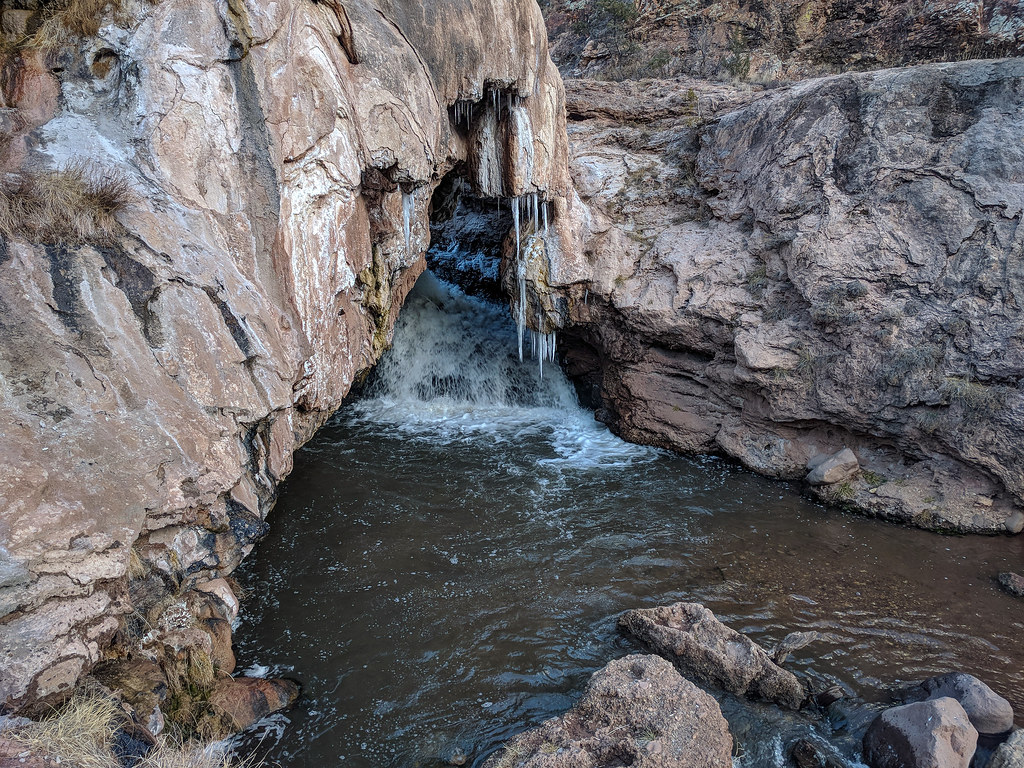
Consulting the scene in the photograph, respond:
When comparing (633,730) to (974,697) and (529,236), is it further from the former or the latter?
(529,236)

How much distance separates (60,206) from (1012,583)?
8.34m

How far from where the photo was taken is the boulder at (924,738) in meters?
3.57

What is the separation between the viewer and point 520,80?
7418mm

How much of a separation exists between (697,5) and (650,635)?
14.5 m

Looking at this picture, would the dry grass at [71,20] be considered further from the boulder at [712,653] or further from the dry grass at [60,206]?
the boulder at [712,653]

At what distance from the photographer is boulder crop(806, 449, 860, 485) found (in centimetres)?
703

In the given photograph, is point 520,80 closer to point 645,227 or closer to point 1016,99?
point 645,227

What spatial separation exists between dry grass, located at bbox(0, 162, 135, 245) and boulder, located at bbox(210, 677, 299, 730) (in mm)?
3180

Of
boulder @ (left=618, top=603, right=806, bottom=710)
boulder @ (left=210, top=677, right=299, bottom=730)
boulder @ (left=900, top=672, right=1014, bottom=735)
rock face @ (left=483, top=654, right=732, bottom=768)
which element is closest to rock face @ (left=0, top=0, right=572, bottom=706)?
boulder @ (left=210, top=677, right=299, bottom=730)

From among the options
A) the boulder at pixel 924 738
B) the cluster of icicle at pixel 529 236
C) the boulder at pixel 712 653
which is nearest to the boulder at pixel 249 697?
the boulder at pixel 712 653

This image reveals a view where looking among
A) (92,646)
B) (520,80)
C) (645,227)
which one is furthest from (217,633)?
(645,227)

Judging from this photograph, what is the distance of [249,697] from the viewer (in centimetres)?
414

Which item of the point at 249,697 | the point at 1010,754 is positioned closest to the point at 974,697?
the point at 1010,754

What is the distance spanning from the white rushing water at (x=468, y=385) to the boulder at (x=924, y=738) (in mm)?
4924
